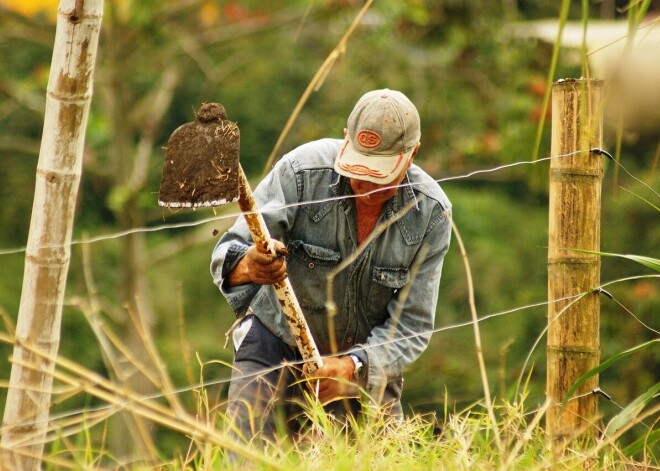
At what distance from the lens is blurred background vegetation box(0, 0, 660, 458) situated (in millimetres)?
11328

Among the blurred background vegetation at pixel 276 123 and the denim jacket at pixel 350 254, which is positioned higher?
the blurred background vegetation at pixel 276 123

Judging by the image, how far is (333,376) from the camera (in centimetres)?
367

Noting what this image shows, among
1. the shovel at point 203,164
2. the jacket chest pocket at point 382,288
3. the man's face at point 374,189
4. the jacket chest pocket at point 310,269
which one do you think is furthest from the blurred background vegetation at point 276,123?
the shovel at point 203,164

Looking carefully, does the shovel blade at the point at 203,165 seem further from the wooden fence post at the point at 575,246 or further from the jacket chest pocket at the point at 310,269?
the wooden fence post at the point at 575,246

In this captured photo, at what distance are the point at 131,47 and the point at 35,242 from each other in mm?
9491

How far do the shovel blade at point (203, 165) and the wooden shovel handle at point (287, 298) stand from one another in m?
0.20

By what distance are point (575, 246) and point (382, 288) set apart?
2.52 feet

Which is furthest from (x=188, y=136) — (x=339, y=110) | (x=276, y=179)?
(x=339, y=110)

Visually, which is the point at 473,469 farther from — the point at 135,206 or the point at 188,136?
the point at 135,206

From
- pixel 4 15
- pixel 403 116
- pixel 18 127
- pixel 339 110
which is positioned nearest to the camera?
pixel 403 116

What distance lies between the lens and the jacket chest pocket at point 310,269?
3900 millimetres

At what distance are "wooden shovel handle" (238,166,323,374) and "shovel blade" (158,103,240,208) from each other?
20cm

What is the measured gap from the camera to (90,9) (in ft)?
9.66

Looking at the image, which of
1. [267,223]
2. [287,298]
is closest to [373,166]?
[267,223]
